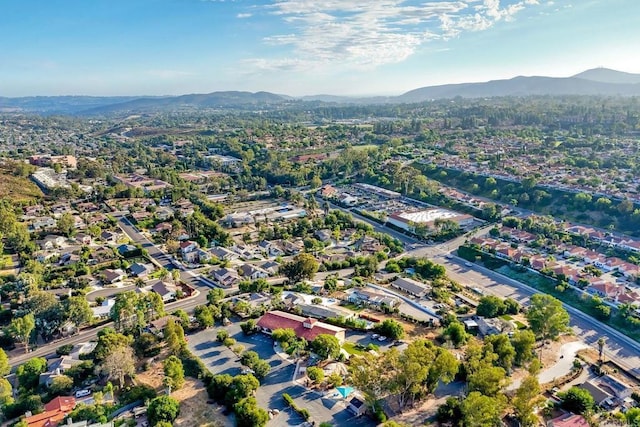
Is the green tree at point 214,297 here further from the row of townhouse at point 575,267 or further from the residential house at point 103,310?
the row of townhouse at point 575,267

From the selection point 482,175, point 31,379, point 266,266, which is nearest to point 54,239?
point 266,266

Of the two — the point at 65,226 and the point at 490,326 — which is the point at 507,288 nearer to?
the point at 490,326

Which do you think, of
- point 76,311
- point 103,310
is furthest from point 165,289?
point 76,311

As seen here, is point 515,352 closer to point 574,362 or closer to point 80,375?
point 574,362

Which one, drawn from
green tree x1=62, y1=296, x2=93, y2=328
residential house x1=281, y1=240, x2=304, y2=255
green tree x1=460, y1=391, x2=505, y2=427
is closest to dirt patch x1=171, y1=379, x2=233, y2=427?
green tree x1=62, y1=296, x2=93, y2=328

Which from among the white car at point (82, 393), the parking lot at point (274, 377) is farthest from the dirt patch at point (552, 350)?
the white car at point (82, 393)
